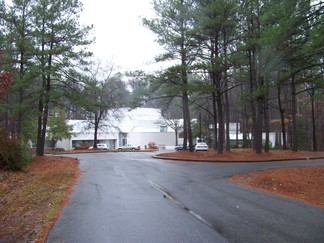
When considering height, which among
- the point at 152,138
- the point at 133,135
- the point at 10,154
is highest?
the point at 133,135

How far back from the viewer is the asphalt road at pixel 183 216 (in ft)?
19.5

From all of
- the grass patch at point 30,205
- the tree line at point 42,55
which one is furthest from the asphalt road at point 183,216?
the tree line at point 42,55

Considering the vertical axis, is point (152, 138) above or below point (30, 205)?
above

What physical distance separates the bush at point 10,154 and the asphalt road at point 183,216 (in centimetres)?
728

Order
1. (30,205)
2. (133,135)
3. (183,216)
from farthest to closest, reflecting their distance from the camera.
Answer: (133,135)
(30,205)
(183,216)

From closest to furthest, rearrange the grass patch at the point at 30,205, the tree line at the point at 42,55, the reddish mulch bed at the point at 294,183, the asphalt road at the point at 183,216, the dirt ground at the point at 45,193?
the asphalt road at the point at 183,216
the grass patch at the point at 30,205
the dirt ground at the point at 45,193
the reddish mulch bed at the point at 294,183
the tree line at the point at 42,55

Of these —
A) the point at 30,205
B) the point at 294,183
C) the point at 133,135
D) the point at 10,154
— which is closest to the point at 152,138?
the point at 133,135

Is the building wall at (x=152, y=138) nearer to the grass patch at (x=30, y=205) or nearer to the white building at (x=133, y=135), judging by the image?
the white building at (x=133, y=135)

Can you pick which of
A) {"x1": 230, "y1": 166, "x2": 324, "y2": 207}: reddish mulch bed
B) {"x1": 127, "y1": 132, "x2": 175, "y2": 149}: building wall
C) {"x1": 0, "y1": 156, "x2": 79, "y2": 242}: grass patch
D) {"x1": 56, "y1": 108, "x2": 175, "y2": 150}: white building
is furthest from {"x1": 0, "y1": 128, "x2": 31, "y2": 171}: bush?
{"x1": 127, "y1": 132, "x2": 175, "y2": 149}: building wall

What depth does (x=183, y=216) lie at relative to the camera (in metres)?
7.38

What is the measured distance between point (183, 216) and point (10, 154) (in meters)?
12.7

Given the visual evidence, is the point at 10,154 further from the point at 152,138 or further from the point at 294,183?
the point at 152,138

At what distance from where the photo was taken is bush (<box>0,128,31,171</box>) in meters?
17.0

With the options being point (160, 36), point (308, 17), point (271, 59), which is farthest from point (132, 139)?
point (308, 17)
